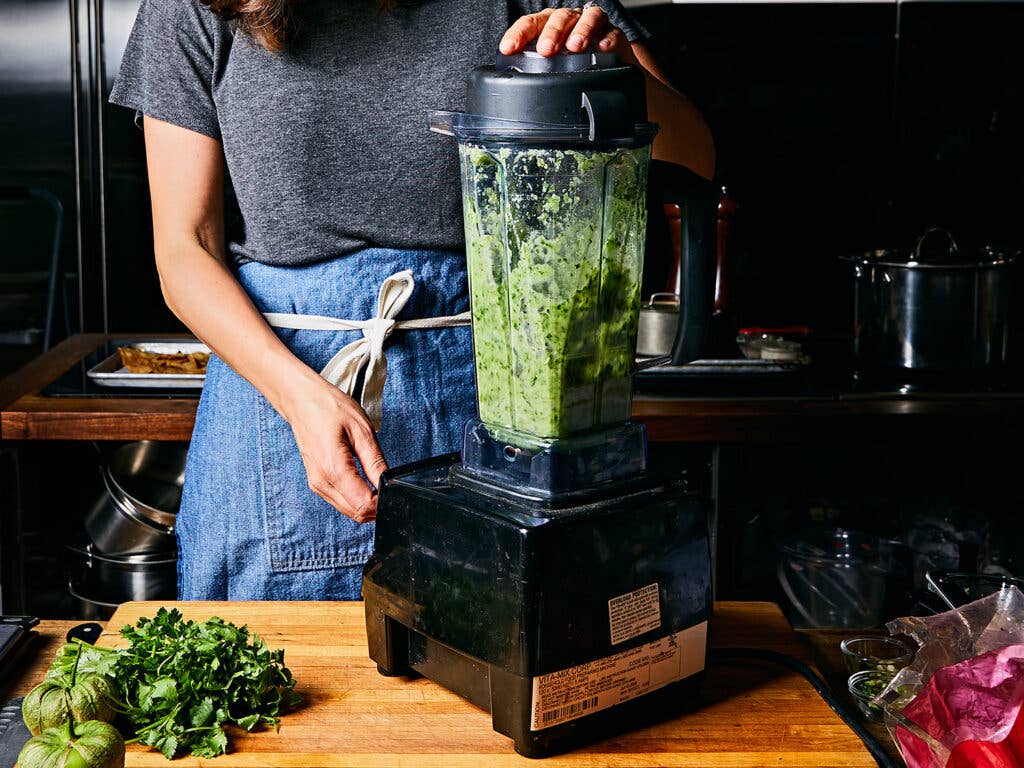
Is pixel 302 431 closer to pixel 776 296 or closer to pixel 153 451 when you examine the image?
pixel 153 451

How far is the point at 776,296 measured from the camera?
292 cm

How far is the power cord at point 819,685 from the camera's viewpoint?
97 centimetres

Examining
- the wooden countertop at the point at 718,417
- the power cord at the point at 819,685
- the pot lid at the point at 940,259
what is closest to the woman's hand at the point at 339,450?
the power cord at the point at 819,685

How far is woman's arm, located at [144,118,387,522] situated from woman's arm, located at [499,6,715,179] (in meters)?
0.41

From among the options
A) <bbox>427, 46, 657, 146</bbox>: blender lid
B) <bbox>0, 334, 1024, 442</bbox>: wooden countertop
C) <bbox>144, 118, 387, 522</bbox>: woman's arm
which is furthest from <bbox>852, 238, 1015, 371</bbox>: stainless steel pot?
<bbox>427, 46, 657, 146</bbox>: blender lid

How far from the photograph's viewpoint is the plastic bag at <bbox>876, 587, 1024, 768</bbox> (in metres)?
0.87

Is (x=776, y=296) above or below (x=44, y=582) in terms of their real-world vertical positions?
above

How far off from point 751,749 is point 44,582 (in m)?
1.64

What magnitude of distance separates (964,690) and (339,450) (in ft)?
1.94

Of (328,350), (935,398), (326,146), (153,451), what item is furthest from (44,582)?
(935,398)

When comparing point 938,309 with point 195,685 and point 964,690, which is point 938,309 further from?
point 195,685

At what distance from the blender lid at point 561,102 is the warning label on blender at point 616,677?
0.40m

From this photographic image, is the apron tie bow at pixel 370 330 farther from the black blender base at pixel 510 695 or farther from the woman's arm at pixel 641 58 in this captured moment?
the black blender base at pixel 510 695

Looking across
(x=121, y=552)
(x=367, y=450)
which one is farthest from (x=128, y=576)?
(x=367, y=450)
